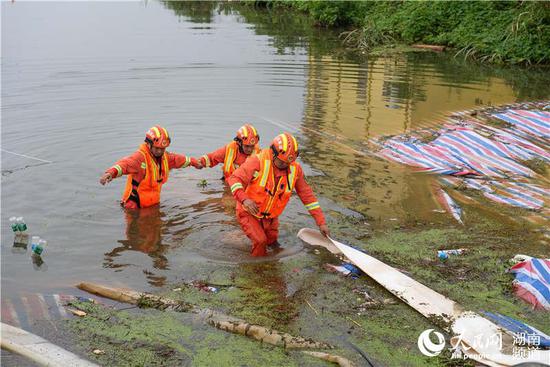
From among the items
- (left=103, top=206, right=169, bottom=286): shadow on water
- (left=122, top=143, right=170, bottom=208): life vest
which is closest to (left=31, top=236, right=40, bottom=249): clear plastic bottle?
(left=103, top=206, right=169, bottom=286): shadow on water

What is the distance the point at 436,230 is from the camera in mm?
8961

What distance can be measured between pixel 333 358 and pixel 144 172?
4.81 m

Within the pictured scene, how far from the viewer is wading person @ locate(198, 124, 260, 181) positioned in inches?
404

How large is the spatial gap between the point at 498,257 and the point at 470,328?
6.78ft

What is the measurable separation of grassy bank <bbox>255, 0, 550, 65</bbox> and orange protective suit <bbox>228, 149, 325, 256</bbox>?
16.3m

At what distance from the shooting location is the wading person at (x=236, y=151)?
1025cm

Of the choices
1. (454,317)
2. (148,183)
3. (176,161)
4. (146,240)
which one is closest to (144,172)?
(148,183)

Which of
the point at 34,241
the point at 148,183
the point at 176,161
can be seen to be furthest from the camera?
the point at 176,161

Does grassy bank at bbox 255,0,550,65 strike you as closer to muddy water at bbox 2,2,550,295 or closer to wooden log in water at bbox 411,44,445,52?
wooden log in water at bbox 411,44,445,52

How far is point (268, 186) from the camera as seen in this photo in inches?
313

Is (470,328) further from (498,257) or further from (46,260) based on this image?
(46,260)

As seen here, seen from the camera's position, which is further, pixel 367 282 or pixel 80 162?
pixel 80 162

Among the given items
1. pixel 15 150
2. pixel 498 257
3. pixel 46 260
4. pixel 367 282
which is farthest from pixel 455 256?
pixel 15 150

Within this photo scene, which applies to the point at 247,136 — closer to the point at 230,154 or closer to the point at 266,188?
the point at 230,154
